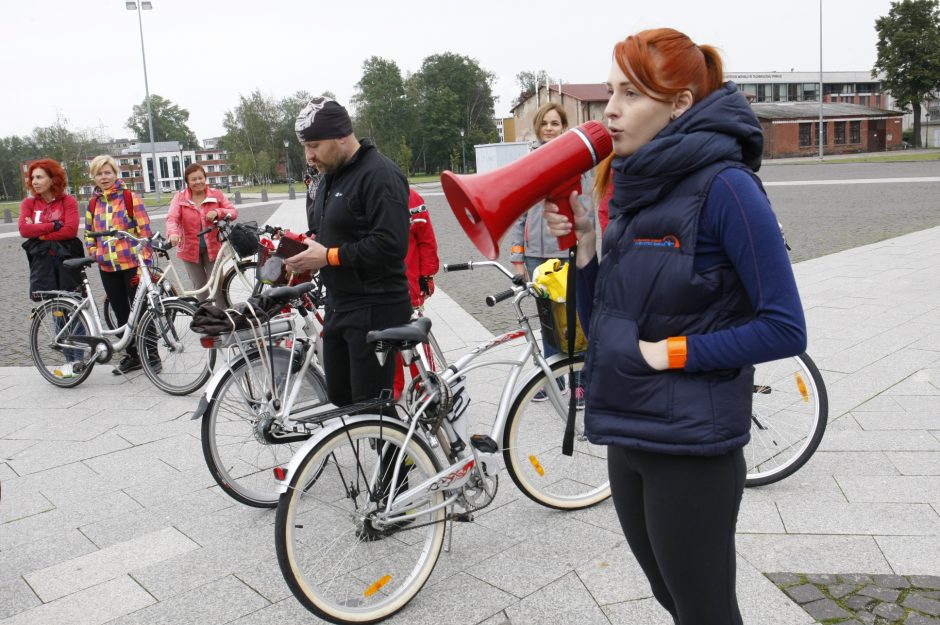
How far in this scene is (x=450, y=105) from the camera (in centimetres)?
9594

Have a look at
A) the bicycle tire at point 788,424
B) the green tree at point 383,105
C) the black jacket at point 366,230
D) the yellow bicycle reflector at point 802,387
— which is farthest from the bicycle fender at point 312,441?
the green tree at point 383,105

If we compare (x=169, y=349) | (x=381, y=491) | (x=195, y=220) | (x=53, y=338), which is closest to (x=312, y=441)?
(x=381, y=491)

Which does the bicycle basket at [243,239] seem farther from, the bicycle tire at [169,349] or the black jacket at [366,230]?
the bicycle tire at [169,349]

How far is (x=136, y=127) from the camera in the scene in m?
134

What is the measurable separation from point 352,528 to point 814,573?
1.76 meters

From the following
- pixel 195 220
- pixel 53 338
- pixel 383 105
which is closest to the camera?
pixel 53 338

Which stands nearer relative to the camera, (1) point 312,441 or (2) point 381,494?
(1) point 312,441

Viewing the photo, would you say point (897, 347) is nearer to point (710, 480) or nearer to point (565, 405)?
point (565, 405)

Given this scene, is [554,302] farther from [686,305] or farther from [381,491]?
[686,305]

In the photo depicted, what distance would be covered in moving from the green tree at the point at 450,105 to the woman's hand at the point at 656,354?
88693 mm

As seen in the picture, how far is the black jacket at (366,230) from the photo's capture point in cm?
338

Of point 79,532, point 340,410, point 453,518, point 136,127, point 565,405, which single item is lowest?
point 79,532

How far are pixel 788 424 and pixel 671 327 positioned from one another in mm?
2479

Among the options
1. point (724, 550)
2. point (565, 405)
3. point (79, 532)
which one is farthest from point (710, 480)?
point (79, 532)
